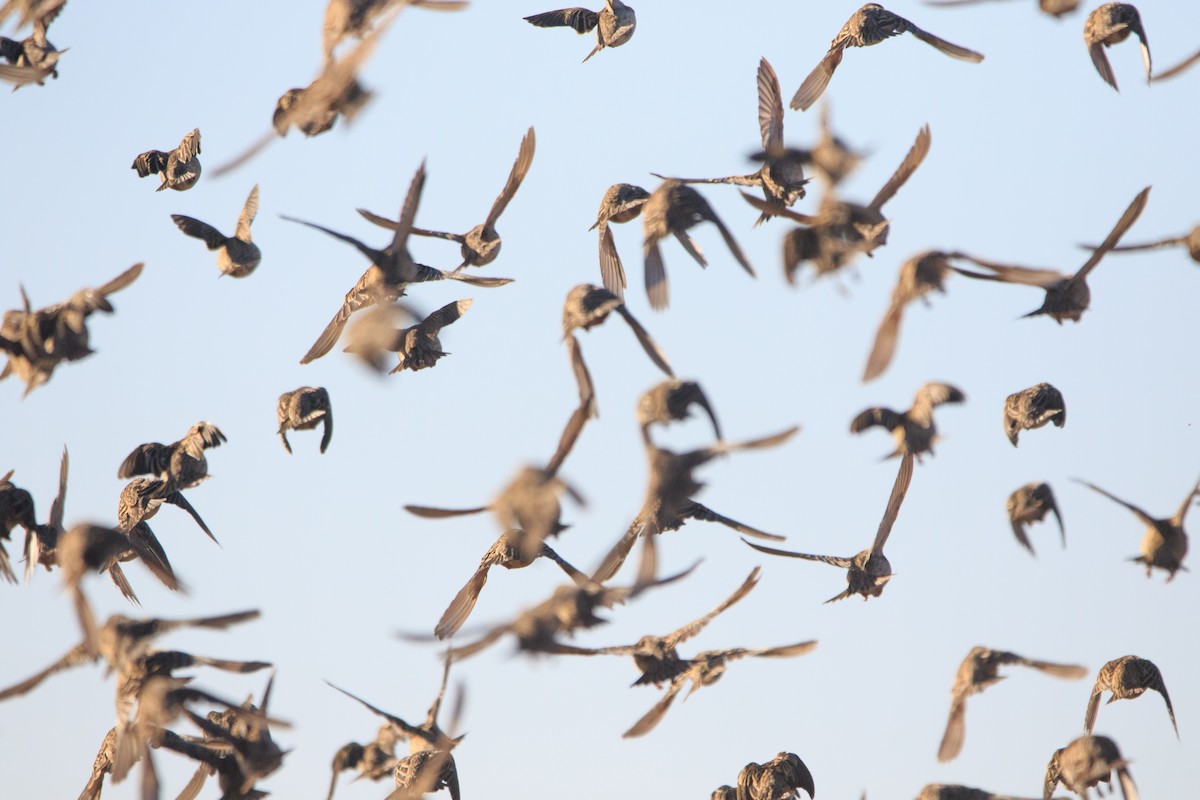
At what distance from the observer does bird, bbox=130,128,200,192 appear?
16062 mm

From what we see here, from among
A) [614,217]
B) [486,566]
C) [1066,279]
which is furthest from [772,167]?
[486,566]

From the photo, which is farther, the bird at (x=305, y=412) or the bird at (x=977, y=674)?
the bird at (x=305, y=412)

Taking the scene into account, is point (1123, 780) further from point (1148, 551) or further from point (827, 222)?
point (827, 222)

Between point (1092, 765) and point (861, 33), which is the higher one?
point (861, 33)

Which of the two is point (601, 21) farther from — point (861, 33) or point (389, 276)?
point (389, 276)

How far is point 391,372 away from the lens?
15523 millimetres

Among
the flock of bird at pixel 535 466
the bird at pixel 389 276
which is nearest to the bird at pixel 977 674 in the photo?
the flock of bird at pixel 535 466

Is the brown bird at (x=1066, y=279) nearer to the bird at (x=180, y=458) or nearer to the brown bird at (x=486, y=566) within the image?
the brown bird at (x=486, y=566)

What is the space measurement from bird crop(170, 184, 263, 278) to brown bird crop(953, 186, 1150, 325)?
24.4 ft

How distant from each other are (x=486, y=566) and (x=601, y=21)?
6205 millimetres

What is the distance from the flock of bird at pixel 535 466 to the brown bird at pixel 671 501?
0.02 meters


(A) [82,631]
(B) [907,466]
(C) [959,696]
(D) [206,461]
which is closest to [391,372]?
(D) [206,461]

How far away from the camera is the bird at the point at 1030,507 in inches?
531

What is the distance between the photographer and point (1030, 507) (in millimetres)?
13492
